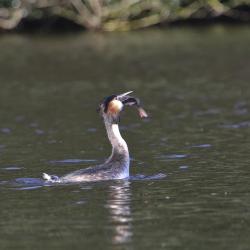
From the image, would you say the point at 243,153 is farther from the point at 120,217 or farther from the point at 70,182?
the point at 120,217

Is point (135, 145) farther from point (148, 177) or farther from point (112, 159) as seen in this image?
point (148, 177)

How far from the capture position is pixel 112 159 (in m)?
18.0

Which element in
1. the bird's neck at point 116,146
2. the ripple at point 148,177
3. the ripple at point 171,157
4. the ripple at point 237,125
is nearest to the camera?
the ripple at point 148,177

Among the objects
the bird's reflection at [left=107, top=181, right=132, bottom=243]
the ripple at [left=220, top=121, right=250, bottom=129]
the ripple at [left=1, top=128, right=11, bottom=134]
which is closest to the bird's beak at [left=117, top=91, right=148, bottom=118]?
the bird's reflection at [left=107, top=181, right=132, bottom=243]

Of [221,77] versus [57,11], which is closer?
[221,77]

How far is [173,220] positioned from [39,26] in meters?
39.3

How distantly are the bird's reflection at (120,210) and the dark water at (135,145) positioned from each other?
15 mm

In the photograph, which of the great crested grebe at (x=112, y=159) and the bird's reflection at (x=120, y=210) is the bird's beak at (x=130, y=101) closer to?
the great crested grebe at (x=112, y=159)

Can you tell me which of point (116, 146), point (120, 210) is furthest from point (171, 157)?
point (120, 210)

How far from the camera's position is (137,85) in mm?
32000

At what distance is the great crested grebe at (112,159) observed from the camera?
1720 cm

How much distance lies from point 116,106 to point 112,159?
93cm

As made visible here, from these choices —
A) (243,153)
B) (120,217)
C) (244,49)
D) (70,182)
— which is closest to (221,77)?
(244,49)

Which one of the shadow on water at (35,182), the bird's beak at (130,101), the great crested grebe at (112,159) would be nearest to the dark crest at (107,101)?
the great crested grebe at (112,159)
